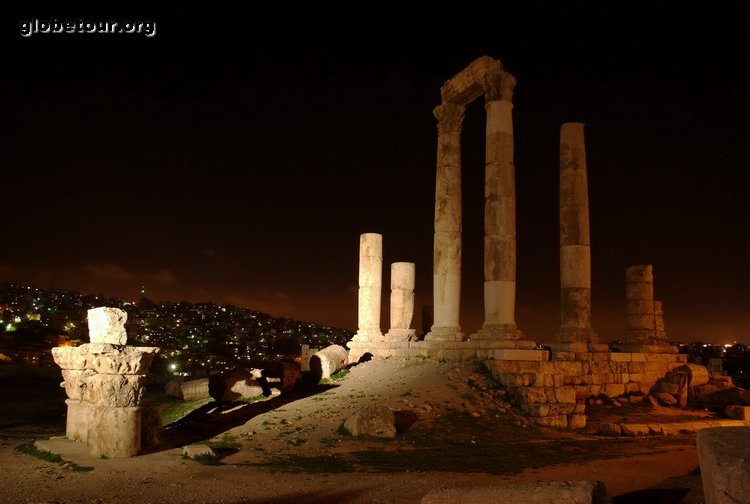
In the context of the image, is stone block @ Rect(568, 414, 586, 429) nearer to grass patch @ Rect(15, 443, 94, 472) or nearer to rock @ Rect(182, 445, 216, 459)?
rock @ Rect(182, 445, 216, 459)

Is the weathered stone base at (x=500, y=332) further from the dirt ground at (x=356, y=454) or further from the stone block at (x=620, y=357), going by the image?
the stone block at (x=620, y=357)

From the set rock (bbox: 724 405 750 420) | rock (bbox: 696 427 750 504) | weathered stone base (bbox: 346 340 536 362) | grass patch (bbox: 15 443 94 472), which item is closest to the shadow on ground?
grass patch (bbox: 15 443 94 472)

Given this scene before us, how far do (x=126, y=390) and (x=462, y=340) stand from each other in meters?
13.6

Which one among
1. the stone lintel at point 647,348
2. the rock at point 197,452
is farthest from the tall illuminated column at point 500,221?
the rock at point 197,452

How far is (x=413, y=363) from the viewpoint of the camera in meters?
22.5

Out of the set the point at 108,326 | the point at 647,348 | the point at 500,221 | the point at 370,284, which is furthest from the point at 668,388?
the point at 108,326

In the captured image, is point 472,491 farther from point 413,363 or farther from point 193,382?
point 193,382

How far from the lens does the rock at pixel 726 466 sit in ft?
16.4

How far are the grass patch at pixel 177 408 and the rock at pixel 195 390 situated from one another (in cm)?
23

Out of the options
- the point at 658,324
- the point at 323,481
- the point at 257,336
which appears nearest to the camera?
the point at 323,481

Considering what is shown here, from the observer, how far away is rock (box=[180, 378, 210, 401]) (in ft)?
72.6

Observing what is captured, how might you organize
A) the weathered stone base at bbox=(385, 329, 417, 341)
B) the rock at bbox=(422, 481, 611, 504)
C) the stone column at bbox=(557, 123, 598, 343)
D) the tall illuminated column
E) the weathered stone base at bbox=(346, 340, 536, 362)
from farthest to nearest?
the weathered stone base at bbox=(385, 329, 417, 341) < the stone column at bbox=(557, 123, 598, 343) < the tall illuminated column < the weathered stone base at bbox=(346, 340, 536, 362) < the rock at bbox=(422, 481, 611, 504)

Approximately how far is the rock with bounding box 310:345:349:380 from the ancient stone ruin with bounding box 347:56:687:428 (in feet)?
6.86

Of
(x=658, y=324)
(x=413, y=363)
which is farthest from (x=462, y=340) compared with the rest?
(x=658, y=324)
